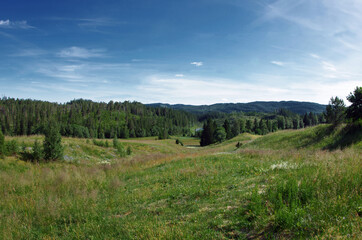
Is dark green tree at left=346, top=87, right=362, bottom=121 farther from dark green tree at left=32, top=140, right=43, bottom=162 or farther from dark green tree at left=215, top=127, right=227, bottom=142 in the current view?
dark green tree at left=215, top=127, right=227, bottom=142

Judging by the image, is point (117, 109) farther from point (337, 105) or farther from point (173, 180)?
point (173, 180)

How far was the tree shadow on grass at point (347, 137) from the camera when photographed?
58.7 feet

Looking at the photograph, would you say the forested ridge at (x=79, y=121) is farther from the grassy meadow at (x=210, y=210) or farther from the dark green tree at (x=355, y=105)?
the grassy meadow at (x=210, y=210)

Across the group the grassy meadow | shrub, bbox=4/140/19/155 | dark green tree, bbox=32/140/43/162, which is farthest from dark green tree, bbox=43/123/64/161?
the grassy meadow

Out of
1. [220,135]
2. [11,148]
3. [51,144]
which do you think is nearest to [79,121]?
[220,135]

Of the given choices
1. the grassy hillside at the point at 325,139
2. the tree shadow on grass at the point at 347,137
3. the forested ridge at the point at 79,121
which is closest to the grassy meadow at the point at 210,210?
the grassy hillside at the point at 325,139

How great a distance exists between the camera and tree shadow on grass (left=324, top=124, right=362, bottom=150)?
17.9m

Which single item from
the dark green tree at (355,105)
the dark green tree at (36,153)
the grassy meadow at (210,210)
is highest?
the dark green tree at (355,105)

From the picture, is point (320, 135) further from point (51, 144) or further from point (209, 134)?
point (209, 134)

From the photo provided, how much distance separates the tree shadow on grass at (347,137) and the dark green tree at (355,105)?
975mm

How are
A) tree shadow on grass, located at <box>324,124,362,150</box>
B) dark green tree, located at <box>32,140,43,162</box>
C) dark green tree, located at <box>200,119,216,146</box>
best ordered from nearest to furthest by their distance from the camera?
tree shadow on grass, located at <box>324,124,362,150</box>, dark green tree, located at <box>32,140,43,162</box>, dark green tree, located at <box>200,119,216,146</box>

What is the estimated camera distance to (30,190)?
27.4ft

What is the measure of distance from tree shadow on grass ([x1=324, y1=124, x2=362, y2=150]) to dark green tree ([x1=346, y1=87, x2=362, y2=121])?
97cm

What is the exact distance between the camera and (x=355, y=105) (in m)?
19.2
